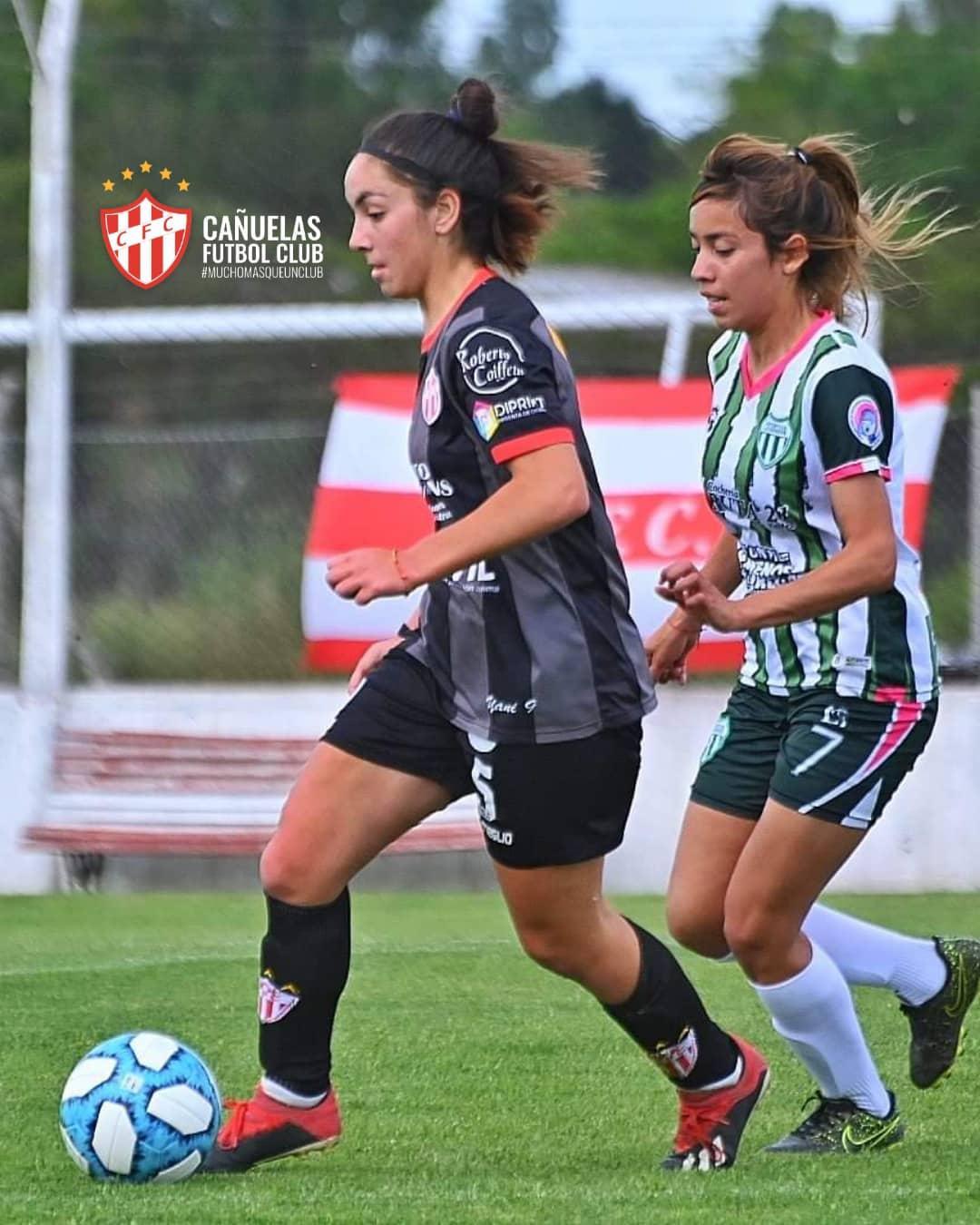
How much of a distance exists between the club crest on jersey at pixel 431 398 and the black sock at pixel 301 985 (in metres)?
0.90

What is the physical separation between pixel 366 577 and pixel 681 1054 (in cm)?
119

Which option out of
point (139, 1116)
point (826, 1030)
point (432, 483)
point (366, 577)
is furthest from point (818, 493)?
point (139, 1116)

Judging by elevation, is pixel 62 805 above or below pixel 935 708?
below

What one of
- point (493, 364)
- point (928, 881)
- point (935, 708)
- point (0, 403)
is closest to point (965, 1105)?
point (935, 708)

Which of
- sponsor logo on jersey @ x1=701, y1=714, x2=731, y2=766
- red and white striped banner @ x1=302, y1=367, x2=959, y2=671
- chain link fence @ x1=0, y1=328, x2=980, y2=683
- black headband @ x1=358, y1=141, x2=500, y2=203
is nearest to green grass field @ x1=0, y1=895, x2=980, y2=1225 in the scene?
sponsor logo on jersey @ x1=701, y1=714, x2=731, y2=766

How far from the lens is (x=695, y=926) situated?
4594mm

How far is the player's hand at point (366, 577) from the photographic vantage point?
3848mm

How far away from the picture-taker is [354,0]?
20.4 meters

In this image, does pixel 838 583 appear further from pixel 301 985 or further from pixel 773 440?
pixel 301 985

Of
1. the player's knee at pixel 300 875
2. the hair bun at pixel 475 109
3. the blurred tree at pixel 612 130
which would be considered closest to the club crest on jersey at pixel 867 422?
the hair bun at pixel 475 109

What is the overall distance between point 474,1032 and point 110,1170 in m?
2.07

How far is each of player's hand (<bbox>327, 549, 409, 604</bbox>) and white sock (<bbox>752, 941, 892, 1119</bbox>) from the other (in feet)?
4.06

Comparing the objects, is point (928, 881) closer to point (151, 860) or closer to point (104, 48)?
point (151, 860)

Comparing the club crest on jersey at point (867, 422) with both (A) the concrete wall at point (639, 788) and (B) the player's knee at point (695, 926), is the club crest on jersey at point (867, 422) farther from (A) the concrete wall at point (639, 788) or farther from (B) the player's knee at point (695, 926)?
(A) the concrete wall at point (639, 788)
